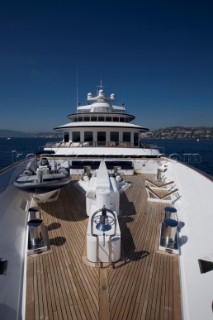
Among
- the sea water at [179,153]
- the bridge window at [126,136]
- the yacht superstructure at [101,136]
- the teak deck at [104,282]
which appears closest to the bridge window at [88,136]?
the yacht superstructure at [101,136]

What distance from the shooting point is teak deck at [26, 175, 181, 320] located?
271 centimetres

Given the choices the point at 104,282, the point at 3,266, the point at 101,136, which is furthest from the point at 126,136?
the point at 3,266

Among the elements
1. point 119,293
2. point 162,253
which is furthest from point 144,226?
point 119,293

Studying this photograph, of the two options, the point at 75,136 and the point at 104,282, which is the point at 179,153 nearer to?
the point at 75,136

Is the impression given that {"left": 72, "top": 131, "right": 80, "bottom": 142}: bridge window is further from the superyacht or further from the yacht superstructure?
the superyacht

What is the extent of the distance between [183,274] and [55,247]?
8.18 ft

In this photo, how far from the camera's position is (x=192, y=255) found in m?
3.61

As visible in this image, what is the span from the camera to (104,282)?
3.15 m

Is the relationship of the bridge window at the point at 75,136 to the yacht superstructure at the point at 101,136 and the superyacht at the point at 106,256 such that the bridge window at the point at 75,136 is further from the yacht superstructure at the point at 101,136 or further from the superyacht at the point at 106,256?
the superyacht at the point at 106,256

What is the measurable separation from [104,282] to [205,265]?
1670mm

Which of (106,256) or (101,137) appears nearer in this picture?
(106,256)

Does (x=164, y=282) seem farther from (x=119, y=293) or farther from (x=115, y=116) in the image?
(x=115, y=116)

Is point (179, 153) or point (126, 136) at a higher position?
point (126, 136)

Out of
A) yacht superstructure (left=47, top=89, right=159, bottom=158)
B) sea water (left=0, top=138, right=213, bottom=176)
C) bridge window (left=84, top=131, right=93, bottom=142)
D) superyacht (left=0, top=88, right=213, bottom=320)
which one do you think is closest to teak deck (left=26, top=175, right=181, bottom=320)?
superyacht (left=0, top=88, right=213, bottom=320)
